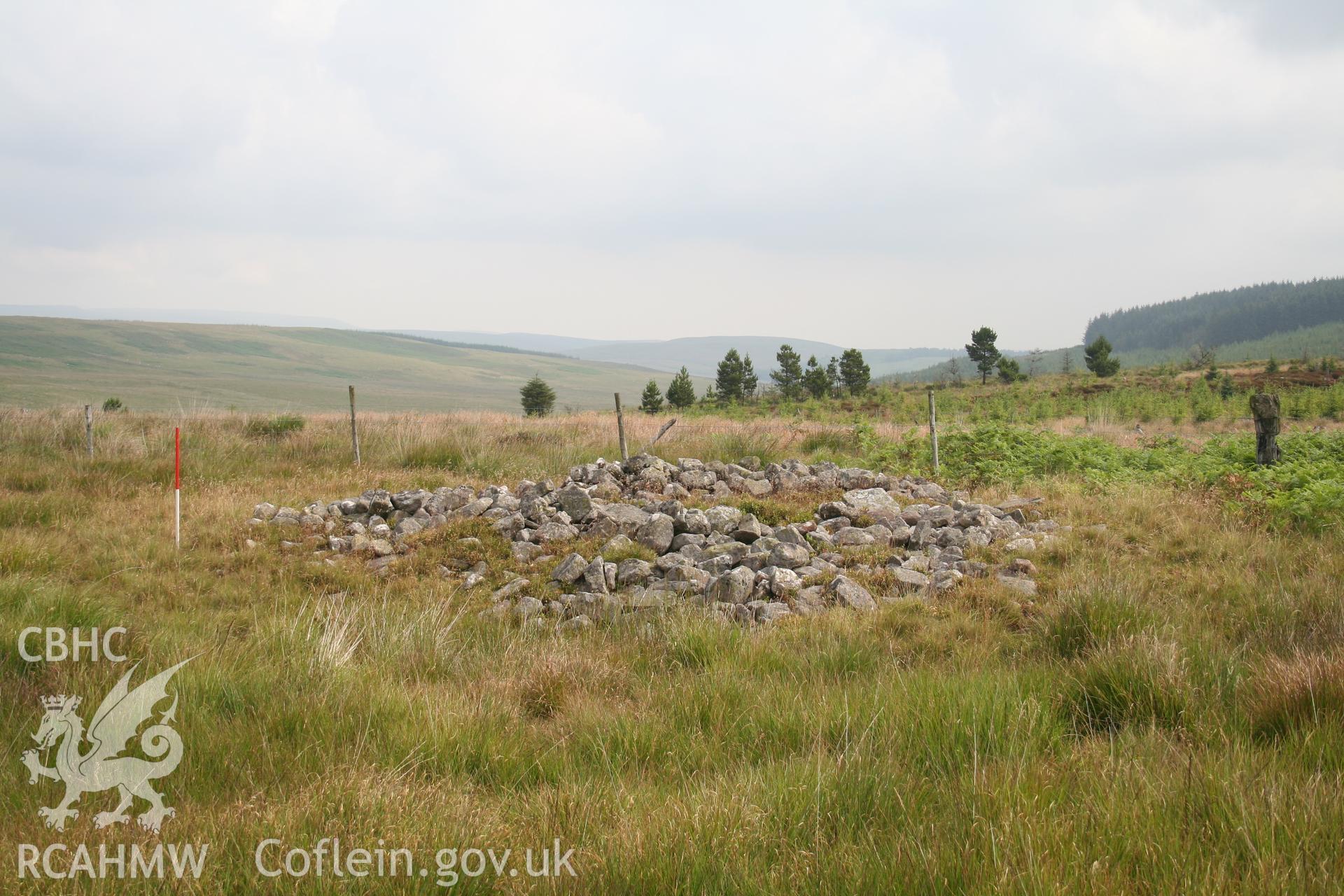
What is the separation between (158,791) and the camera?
2.96 m

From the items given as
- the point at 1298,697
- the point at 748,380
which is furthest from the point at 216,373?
the point at 1298,697

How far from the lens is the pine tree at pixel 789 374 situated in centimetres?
5297

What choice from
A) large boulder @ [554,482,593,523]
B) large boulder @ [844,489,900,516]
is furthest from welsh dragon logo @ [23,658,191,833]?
large boulder @ [844,489,900,516]

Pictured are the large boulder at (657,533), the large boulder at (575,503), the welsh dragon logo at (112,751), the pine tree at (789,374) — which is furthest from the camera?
the pine tree at (789,374)

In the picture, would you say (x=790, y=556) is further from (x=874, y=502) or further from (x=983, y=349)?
(x=983, y=349)

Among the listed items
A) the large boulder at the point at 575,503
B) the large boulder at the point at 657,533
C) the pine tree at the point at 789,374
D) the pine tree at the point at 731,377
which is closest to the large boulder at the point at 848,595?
the large boulder at the point at 657,533

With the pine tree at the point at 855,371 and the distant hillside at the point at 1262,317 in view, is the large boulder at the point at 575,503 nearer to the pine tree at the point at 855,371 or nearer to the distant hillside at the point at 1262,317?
the pine tree at the point at 855,371

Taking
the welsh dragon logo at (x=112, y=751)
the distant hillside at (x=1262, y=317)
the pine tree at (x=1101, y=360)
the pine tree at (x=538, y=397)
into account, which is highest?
the distant hillside at (x=1262, y=317)

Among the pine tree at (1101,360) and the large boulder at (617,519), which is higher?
the pine tree at (1101,360)

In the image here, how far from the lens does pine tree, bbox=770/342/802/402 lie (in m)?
53.0

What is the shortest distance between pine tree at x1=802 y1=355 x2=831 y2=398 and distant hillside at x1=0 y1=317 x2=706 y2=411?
1722 inches

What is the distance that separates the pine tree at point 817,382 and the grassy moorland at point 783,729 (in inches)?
1703

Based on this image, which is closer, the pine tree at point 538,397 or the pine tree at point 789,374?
the pine tree at point 538,397

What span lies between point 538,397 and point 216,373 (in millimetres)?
120934
